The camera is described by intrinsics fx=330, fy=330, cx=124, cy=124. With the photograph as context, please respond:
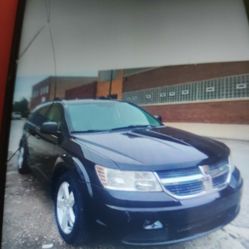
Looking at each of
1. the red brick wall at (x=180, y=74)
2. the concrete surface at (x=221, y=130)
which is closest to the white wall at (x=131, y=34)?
the red brick wall at (x=180, y=74)

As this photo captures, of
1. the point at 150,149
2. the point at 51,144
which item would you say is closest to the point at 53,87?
the point at 51,144

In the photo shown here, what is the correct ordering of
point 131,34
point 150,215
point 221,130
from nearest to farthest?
point 150,215, point 221,130, point 131,34

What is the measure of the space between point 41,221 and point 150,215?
0.41 m

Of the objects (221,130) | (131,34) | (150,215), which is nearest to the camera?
(150,215)

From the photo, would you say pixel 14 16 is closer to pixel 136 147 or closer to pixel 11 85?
pixel 11 85

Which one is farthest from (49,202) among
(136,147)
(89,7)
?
(89,7)

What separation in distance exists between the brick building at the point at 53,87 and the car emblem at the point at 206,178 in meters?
0.58

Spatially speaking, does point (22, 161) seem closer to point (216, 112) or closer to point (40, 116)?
point (40, 116)

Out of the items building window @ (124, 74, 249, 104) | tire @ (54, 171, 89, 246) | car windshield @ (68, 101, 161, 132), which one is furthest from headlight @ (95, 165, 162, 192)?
building window @ (124, 74, 249, 104)

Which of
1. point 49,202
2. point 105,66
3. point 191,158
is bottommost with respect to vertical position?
point 49,202

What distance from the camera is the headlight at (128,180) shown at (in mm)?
1172

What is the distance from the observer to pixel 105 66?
1415 millimetres

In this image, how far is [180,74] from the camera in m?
1.40

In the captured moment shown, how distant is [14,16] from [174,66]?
71 centimetres
